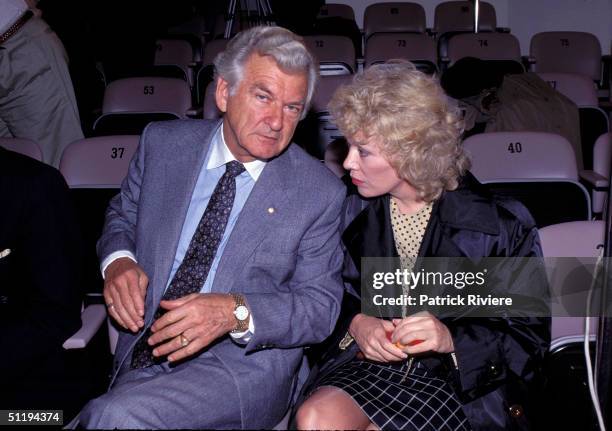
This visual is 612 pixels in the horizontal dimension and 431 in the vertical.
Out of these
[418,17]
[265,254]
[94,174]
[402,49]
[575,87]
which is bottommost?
[418,17]

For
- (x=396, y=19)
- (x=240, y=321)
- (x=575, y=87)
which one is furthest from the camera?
(x=396, y=19)

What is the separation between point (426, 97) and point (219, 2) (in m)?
8.32

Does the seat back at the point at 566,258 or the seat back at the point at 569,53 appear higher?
the seat back at the point at 566,258

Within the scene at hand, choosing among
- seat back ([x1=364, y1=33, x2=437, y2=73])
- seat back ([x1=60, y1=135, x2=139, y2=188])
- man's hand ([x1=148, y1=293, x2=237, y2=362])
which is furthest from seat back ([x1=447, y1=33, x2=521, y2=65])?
man's hand ([x1=148, y1=293, x2=237, y2=362])

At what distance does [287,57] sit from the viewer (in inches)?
69.5

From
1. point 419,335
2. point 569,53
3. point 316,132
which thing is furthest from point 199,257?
point 569,53

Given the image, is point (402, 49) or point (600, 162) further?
point (402, 49)

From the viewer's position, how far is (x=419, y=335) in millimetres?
1591

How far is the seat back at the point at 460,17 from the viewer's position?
8023mm

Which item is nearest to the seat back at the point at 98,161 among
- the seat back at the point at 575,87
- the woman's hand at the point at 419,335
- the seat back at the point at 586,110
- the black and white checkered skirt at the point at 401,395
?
→ the black and white checkered skirt at the point at 401,395

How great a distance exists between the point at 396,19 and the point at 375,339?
7025 mm

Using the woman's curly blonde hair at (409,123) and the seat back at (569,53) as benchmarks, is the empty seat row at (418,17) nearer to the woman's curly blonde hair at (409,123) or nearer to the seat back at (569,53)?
the seat back at (569,53)

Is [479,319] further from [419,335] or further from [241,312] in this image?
[241,312]

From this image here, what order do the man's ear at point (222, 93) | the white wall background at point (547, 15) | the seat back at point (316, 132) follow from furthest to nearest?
1. the white wall background at point (547, 15)
2. the seat back at point (316, 132)
3. the man's ear at point (222, 93)
